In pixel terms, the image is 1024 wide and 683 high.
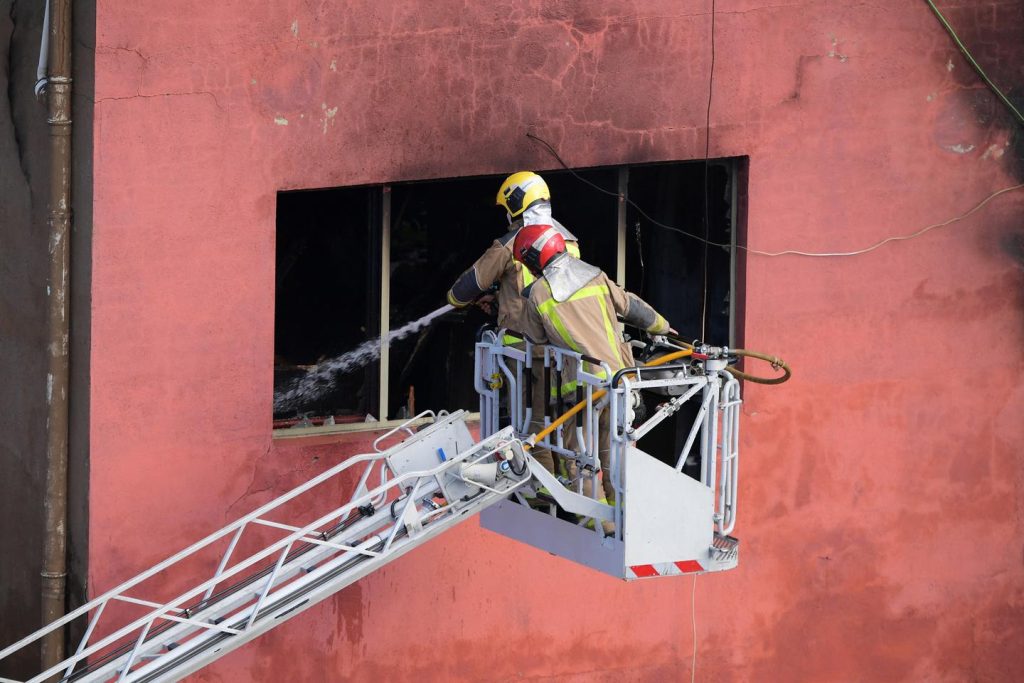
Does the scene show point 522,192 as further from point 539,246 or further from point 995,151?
point 995,151

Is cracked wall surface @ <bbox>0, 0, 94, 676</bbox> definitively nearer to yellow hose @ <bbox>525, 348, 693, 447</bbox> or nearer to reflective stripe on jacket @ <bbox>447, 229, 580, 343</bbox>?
reflective stripe on jacket @ <bbox>447, 229, 580, 343</bbox>

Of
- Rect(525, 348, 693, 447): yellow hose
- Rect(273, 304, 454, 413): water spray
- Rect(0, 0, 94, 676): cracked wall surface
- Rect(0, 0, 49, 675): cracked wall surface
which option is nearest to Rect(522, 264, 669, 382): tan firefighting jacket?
Rect(525, 348, 693, 447): yellow hose

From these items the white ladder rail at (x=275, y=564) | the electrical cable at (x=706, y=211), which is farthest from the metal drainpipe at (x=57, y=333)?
the electrical cable at (x=706, y=211)

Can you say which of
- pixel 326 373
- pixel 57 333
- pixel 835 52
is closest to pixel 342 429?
pixel 326 373

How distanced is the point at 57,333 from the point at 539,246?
258 cm

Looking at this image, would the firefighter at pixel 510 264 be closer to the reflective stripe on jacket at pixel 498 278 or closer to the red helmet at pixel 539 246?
the reflective stripe on jacket at pixel 498 278

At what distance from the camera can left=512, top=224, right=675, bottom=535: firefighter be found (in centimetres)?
773

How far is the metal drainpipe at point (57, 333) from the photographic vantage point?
8.08m

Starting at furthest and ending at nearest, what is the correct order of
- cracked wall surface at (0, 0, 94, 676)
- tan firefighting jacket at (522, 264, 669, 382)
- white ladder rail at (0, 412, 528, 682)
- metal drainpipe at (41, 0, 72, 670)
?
cracked wall surface at (0, 0, 94, 676) → metal drainpipe at (41, 0, 72, 670) → tan firefighting jacket at (522, 264, 669, 382) → white ladder rail at (0, 412, 528, 682)

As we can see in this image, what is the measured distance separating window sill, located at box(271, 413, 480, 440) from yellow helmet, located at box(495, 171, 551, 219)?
1.30m

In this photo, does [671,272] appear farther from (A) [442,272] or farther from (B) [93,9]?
(B) [93,9]

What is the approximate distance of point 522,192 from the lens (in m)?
8.37

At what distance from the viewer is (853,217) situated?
9.96 m

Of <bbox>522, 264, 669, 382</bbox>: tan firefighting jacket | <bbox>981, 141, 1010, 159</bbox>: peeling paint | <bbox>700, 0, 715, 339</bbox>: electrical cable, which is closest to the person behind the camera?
<bbox>522, 264, 669, 382</bbox>: tan firefighting jacket
